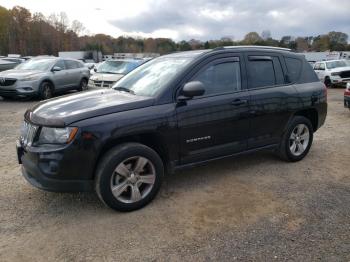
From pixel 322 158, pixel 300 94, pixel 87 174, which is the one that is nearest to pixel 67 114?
pixel 87 174

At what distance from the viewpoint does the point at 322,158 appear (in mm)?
6047

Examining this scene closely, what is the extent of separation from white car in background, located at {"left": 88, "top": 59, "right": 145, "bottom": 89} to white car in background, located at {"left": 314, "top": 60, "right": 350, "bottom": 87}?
11216mm

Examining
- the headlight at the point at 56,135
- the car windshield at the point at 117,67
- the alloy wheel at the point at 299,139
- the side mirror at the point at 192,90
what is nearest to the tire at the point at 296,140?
the alloy wheel at the point at 299,139

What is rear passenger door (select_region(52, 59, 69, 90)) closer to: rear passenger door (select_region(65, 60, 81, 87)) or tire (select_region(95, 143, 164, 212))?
rear passenger door (select_region(65, 60, 81, 87))

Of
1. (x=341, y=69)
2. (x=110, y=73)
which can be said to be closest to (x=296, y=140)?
(x=110, y=73)

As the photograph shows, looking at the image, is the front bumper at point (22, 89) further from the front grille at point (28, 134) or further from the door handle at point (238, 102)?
the door handle at point (238, 102)

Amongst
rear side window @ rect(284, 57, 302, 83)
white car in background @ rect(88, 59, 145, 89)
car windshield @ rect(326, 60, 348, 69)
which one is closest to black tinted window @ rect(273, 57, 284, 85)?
rear side window @ rect(284, 57, 302, 83)

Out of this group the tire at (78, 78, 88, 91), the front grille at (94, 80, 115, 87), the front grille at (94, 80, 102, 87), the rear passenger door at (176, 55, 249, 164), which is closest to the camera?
the rear passenger door at (176, 55, 249, 164)

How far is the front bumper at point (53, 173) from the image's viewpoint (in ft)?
12.1

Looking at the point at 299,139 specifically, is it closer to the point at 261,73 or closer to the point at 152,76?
the point at 261,73

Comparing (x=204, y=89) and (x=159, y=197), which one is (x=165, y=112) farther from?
(x=159, y=197)

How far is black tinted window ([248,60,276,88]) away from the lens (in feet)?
16.7

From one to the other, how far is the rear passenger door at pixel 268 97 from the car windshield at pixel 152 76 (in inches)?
41.5

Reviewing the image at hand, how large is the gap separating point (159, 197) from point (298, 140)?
8.72 ft
